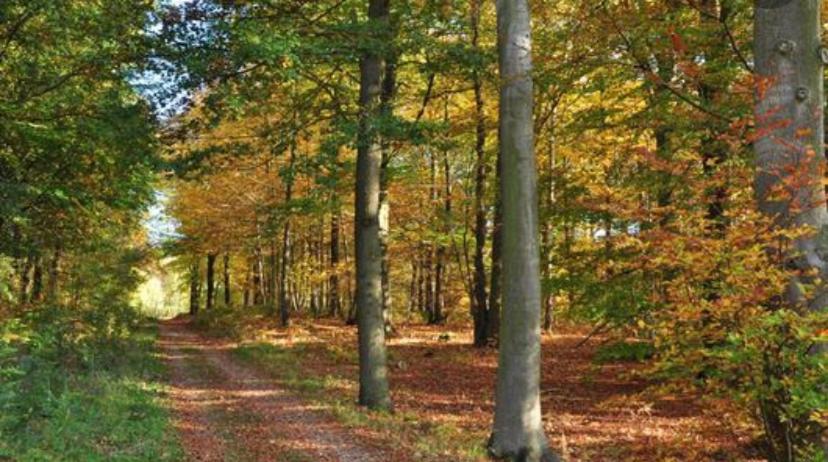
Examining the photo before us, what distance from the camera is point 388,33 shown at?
452 inches

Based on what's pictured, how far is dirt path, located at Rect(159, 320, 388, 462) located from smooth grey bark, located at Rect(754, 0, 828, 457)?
5.75m

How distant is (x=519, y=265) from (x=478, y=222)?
11.9 m

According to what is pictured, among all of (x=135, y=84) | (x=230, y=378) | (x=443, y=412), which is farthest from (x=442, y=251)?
(x=135, y=84)

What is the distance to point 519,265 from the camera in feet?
26.8

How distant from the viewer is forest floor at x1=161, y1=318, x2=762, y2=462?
8.71 m

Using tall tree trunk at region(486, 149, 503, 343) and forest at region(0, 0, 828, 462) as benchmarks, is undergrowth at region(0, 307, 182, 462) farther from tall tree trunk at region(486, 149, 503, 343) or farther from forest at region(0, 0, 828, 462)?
tall tree trunk at region(486, 149, 503, 343)

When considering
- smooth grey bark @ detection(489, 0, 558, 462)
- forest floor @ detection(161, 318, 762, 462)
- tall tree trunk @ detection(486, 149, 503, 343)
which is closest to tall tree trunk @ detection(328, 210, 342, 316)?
forest floor @ detection(161, 318, 762, 462)

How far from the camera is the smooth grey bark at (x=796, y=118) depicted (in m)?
5.27

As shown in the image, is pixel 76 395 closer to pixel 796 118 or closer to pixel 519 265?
pixel 519 265

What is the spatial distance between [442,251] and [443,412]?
16315mm

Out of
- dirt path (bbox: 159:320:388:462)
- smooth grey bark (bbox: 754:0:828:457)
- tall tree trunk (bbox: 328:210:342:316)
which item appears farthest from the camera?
tall tree trunk (bbox: 328:210:342:316)

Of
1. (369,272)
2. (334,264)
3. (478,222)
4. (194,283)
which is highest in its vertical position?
(478,222)

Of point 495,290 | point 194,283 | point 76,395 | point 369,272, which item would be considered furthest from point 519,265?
point 194,283

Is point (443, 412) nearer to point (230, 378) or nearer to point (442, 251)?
point (230, 378)
